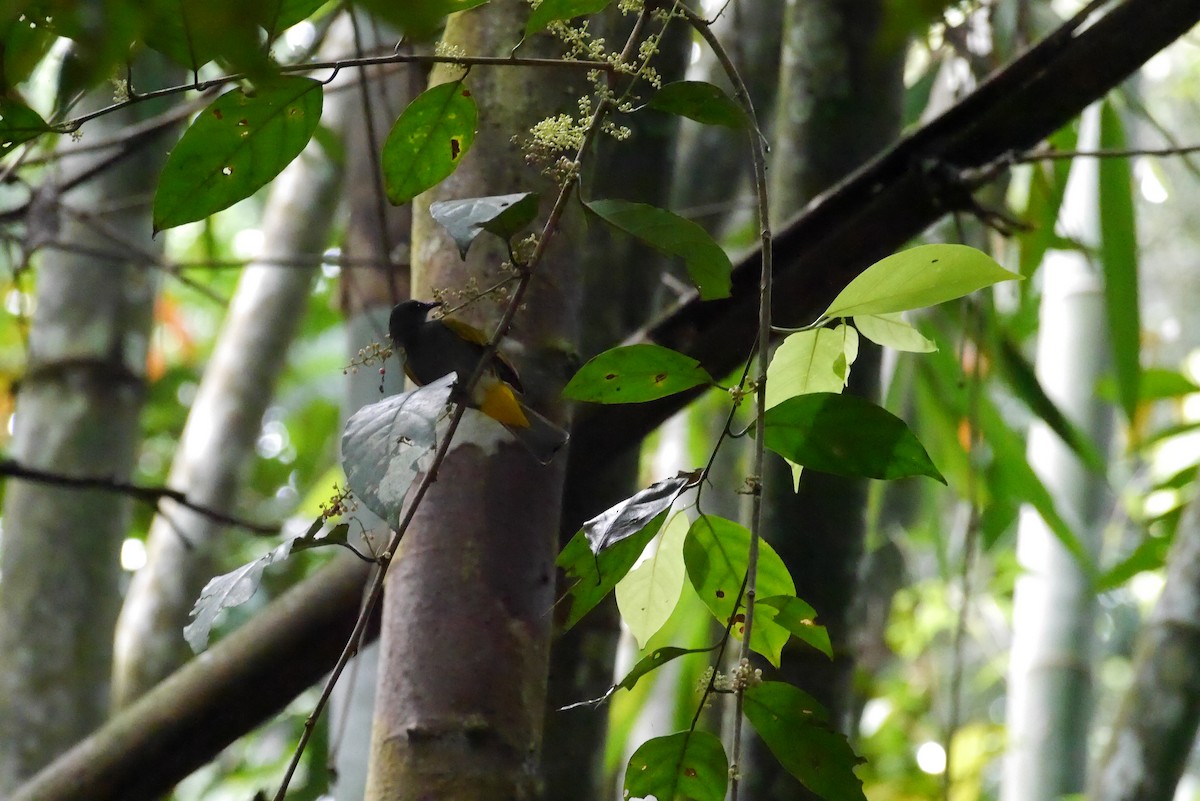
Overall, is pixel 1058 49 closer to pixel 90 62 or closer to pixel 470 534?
pixel 470 534

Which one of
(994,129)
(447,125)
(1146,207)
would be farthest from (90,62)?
(1146,207)

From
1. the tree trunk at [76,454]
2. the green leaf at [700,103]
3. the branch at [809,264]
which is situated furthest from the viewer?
the tree trunk at [76,454]

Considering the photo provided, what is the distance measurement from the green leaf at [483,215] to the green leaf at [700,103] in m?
0.10

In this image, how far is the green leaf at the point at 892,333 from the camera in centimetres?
59

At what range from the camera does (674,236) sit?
2.02ft

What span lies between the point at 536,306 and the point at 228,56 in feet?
1.76

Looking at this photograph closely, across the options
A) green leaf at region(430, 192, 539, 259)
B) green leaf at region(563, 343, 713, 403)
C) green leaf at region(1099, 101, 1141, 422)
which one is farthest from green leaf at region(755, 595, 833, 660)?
green leaf at region(1099, 101, 1141, 422)

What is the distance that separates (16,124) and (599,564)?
0.36 meters

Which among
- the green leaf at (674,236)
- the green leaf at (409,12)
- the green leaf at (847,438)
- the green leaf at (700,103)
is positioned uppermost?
the green leaf at (700,103)

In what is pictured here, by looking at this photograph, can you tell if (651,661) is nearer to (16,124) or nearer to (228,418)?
(16,124)

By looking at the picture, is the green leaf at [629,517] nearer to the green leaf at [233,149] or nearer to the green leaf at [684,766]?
the green leaf at [684,766]

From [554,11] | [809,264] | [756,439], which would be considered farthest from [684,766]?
[809,264]

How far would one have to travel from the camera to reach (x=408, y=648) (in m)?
0.74

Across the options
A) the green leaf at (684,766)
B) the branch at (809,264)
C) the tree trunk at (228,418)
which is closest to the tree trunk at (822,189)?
the branch at (809,264)
